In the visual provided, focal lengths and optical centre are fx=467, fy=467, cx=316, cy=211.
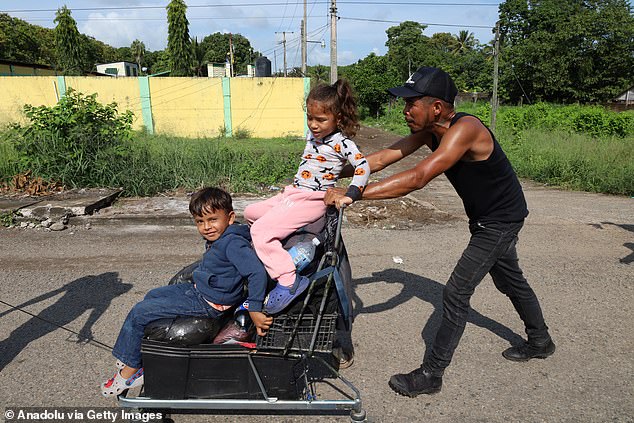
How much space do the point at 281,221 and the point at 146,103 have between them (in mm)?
21972

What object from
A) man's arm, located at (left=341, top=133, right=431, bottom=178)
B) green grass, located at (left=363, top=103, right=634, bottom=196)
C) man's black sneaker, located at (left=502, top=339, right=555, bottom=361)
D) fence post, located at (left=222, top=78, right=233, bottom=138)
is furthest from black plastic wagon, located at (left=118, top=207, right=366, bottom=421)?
fence post, located at (left=222, top=78, right=233, bottom=138)

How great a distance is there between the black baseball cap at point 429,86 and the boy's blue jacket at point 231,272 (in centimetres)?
126

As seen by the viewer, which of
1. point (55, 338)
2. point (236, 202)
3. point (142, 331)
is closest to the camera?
point (142, 331)

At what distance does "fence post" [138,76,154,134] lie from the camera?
22172mm

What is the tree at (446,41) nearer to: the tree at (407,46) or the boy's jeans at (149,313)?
the tree at (407,46)

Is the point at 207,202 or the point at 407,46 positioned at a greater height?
the point at 407,46

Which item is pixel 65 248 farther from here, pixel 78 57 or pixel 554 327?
pixel 78 57

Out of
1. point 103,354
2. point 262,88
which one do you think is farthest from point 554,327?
point 262,88

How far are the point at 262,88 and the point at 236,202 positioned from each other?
15.6 metres

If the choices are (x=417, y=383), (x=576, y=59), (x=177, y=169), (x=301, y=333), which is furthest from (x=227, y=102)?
(x=576, y=59)

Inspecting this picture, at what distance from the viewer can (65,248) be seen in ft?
19.2

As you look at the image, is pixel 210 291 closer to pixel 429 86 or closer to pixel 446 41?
pixel 429 86

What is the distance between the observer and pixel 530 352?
330 centimetres

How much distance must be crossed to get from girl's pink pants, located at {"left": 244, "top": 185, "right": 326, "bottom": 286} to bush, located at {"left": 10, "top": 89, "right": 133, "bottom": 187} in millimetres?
6739
